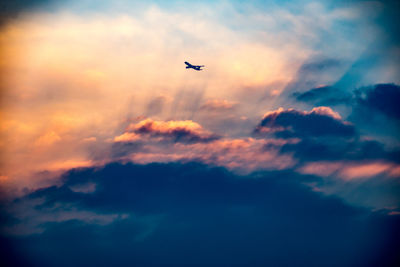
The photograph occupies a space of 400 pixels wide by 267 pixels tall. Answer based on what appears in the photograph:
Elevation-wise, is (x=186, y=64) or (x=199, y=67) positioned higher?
(x=186, y=64)

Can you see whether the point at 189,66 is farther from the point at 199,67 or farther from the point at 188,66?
the point at 199,67

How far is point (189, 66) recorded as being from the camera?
8.91 m

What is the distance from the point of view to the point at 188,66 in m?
8.88

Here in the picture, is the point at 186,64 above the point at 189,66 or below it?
above

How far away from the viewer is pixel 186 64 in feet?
29.9

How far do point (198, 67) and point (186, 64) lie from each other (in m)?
2.27

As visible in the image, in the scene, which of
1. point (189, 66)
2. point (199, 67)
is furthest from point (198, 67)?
point (189, 66)

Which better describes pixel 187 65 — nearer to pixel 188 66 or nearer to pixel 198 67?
pixel 188 66

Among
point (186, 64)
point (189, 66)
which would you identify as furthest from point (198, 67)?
point (186, 64)

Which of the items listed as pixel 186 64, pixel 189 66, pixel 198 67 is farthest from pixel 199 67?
pixel 186 64

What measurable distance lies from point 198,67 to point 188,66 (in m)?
1.74

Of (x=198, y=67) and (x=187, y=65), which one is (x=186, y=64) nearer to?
(x=187, y=65)

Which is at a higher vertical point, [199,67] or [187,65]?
[187,65]

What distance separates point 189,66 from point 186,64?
883 mm
